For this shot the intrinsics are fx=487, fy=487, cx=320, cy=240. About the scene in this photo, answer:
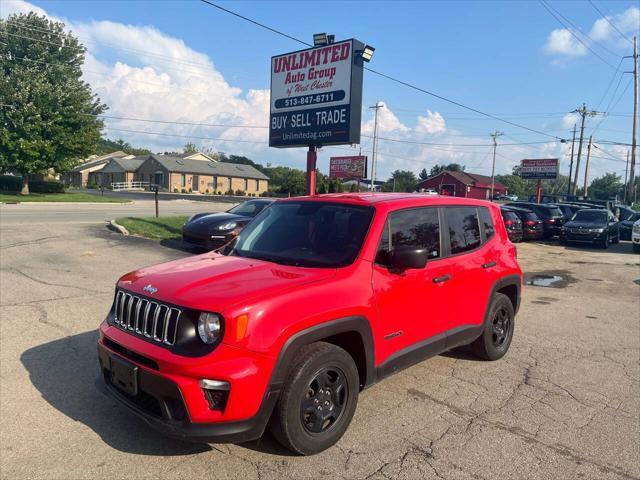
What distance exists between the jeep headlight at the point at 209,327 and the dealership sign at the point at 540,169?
63738 mm

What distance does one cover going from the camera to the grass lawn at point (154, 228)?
14.0 metres

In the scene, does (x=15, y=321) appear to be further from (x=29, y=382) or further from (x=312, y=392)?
(x=312, y=392)

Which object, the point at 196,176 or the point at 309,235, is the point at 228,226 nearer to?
the point at 309,235

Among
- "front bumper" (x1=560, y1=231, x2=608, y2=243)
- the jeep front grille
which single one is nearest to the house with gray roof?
"front bumper" (x1=560, y1=231, x2=608, y2=243)

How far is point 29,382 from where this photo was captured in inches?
171

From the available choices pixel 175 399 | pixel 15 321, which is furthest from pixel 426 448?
pixel 15 321

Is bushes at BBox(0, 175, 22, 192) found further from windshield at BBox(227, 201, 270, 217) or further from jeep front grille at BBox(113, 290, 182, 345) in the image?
jeep front grille at BBox(113, 290, 182, 345)

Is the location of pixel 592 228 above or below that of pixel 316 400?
above

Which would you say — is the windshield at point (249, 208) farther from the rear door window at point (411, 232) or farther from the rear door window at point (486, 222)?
the rear door window at point (411, 232)

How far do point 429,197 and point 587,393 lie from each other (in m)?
2.41

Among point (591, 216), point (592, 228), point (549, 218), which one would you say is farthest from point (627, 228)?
point (592, 228)

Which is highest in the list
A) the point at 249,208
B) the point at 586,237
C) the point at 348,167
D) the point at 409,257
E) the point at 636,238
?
the point at 348,167

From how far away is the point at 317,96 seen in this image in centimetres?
1436

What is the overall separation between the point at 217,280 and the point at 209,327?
0.44 metres
